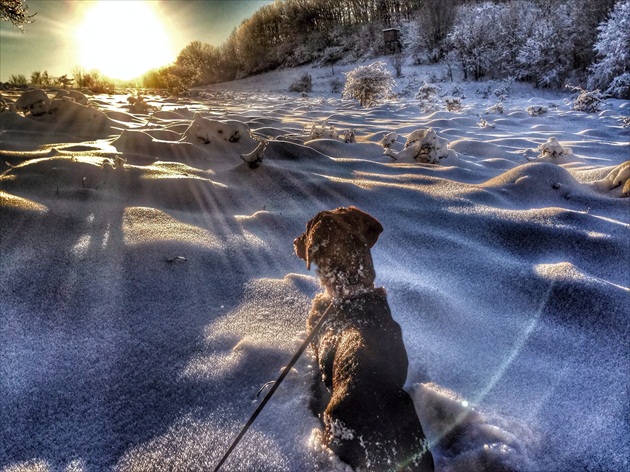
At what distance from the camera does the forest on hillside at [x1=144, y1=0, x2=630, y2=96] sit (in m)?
12.5

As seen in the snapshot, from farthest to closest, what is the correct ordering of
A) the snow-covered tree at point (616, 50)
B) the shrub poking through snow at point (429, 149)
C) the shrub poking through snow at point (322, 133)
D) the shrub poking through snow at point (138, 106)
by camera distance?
the snow-covered tree at point (616, 50)
the shrub poking through snow at point (138, 106)
the shrub poking through snow at point (322, 133)
the shrub poking through snow at point (429, 149)

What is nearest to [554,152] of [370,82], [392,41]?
[370,82]

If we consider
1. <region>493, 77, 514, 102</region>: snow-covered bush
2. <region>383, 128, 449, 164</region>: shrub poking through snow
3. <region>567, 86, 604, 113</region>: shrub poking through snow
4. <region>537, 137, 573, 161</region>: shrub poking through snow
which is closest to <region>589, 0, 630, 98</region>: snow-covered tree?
<region>493, 77, 514, 102</region>: snow-covered bush

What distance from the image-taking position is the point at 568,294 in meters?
1.29

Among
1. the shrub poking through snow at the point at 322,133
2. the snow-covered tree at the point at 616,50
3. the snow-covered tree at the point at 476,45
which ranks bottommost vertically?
the shrub poking through snow at the point at 322,133

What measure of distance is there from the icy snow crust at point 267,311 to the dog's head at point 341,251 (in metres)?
0.29

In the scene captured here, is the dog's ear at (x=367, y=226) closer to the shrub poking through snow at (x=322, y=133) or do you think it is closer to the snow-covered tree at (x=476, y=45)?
the shrub poking through snow at (x=322, y=133)

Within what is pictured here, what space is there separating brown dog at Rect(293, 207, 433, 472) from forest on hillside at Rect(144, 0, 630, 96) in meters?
11.4

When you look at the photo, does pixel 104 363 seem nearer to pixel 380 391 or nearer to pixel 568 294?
pixel 380 391

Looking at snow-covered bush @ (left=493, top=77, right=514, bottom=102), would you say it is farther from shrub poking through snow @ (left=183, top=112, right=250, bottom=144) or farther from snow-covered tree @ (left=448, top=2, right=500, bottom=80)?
shrub poking through snow @ (left=183, top=112, right=250, bottom=144)

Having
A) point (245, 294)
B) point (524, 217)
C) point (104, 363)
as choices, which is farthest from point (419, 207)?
point (104, 363)

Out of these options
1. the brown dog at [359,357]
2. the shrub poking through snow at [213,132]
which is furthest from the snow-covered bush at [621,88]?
the brown dog at [359,357]

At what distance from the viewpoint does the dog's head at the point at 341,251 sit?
2.88 ft

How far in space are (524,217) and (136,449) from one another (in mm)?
2058
